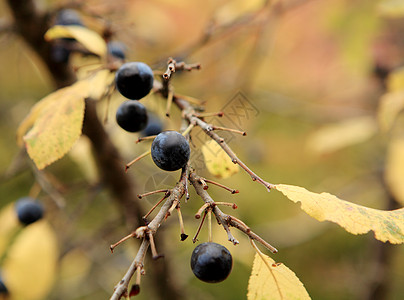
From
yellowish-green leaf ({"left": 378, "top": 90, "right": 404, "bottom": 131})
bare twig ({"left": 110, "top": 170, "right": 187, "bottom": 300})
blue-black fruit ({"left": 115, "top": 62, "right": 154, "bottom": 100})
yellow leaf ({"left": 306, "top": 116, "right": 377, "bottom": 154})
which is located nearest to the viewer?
bare twig ({"left": 110, "top": 170, "right": 187, "bottom": 300})

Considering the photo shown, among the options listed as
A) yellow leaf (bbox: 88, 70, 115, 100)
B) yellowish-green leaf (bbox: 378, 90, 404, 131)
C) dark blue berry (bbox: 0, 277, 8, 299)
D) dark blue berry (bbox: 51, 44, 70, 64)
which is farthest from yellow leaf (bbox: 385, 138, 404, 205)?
dark blue berry (bbox: 0, 277, 8, 299)

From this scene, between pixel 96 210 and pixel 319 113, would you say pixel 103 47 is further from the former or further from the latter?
pixel 96 210

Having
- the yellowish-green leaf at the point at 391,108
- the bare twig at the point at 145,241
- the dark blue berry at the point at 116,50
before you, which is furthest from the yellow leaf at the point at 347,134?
the bare twig at the point at 145,241

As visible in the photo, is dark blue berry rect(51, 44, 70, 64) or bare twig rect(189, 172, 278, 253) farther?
dark blue berry rect(51, 44, 70, 64)

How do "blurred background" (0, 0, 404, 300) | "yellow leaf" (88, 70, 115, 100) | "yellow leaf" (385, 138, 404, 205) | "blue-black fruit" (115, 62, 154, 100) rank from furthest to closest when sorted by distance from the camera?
"blurred background" (0, 0, 404, 300) → "yellow leaf" (385, 138, 404, 205) → "yellow leaf" (88, 70, 115, 100) → "blue-black fruit" (115, 62, 154, 100)

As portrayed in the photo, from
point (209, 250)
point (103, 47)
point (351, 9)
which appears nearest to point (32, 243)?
point (103, 47)

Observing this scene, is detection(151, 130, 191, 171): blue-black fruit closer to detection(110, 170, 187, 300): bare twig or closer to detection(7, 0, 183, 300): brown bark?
detection(110, 170, 187, 300): bare twig

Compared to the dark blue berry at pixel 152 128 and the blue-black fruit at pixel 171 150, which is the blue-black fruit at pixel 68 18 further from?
the blue-black fruit at pixel 171 150
